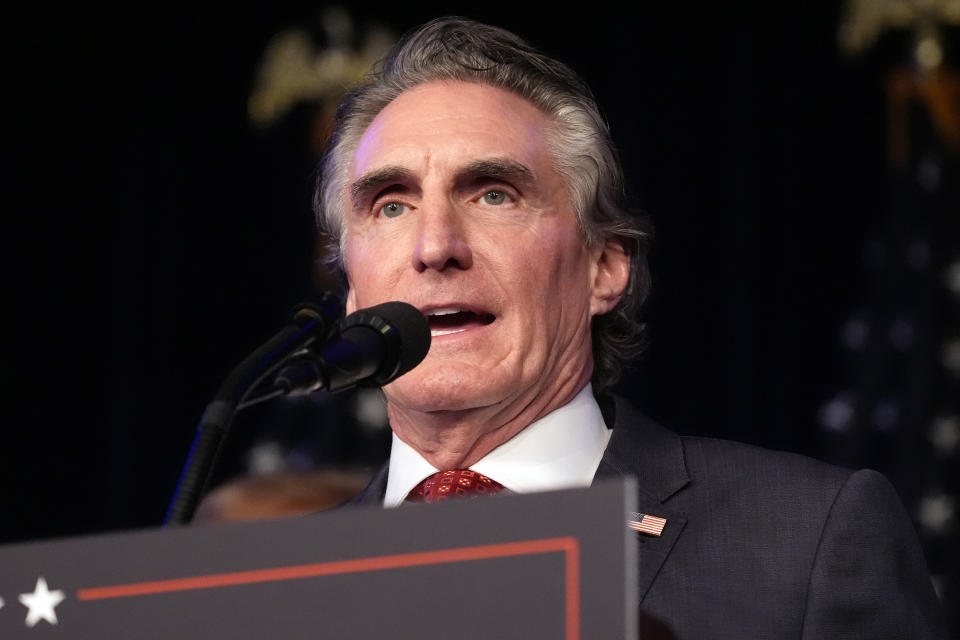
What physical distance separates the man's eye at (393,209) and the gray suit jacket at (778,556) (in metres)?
0.49

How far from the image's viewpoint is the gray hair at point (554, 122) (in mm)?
2094

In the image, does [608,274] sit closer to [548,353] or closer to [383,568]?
[548,353]

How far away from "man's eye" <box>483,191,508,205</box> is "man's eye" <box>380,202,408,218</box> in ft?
0.39

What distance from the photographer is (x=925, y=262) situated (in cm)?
446

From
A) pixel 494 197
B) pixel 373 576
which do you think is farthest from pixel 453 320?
pixel 373 576

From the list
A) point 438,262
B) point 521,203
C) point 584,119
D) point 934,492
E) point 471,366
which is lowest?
point 471,366

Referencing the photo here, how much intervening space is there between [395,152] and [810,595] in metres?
0.83

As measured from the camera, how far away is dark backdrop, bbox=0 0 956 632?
436cm

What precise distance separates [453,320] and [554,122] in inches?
15.9

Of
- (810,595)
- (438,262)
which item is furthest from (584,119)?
(810,595)

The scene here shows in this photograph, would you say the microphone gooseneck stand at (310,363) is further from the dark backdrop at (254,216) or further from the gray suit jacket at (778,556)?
the dark backdrop at (254,216)

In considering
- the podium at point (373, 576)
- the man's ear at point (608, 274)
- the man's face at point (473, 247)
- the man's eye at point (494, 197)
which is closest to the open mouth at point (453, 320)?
the man's face at point (473, 247)

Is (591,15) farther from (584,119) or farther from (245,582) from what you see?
(245,582)

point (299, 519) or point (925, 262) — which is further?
point (925, 262)
